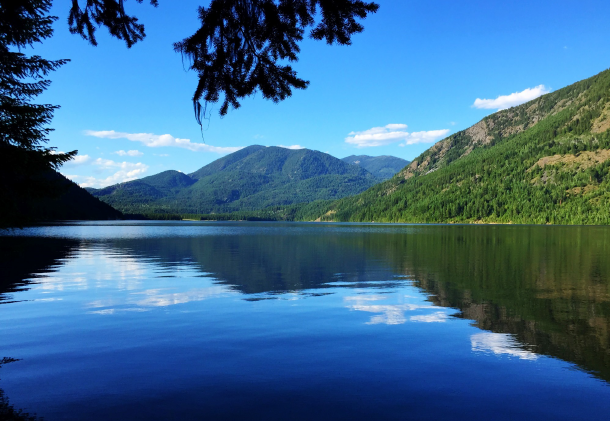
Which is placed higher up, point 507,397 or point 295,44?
point 295,44

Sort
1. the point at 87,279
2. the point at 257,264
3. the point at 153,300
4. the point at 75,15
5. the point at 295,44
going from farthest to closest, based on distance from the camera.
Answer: the point at 257,264, the point at 87,279, the point at 153,300, the point at 75,15, the point at 295,44

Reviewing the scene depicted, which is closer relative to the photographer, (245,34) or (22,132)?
(245,34)

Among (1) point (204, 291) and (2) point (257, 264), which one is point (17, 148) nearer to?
(1) point (204, 291)

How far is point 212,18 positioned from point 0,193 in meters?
13.3

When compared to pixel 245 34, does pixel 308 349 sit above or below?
below

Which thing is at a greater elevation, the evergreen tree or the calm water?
the evergreen tree

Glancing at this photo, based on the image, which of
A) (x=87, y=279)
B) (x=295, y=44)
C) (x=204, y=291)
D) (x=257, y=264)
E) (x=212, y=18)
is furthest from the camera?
(x=257, y=264)

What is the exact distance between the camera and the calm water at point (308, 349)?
28.7ft

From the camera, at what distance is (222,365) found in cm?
1118

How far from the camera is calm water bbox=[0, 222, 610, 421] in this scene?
8758 millimetres

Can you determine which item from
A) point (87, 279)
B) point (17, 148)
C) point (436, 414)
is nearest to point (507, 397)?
point (436, 414)

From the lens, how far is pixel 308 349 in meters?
12.7

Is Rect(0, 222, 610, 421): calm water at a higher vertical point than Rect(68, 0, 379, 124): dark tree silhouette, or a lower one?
lower

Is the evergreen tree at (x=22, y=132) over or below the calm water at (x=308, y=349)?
over
